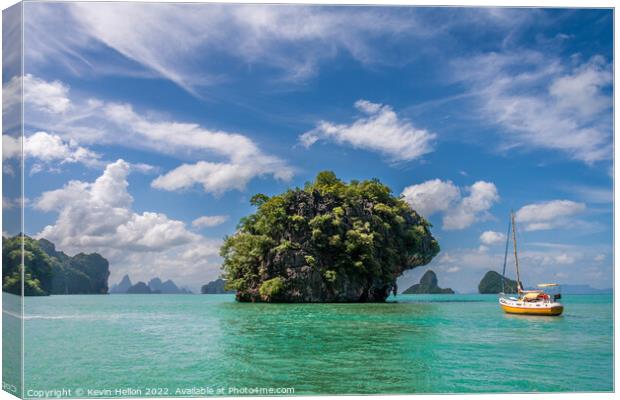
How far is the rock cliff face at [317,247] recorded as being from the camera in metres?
25.1

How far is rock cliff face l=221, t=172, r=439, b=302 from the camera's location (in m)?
25.1

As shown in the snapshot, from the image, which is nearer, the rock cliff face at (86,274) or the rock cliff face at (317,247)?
the rock cliff face at (317,247)

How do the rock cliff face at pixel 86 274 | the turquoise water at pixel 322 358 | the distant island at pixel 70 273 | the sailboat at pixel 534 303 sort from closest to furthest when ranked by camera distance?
the turquoise water at pixel 322 358 < the sailboat at pixel 534 303 < the distant island at pixel 70 273 < the rock cliff face at pixel 86 274

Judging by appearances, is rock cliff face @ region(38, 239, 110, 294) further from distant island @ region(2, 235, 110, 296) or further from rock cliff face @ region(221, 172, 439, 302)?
rock cliff face @ region(221, 172, 439, 302)

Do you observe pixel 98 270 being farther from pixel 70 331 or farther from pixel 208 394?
pixel 208 394

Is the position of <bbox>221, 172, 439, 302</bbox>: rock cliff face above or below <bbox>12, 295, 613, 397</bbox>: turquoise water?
above

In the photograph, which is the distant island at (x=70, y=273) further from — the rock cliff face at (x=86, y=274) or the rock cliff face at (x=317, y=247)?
the rock cliff face at (x=317, y=247)

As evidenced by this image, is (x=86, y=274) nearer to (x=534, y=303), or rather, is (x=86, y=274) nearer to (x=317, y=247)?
(x=317, y=247)

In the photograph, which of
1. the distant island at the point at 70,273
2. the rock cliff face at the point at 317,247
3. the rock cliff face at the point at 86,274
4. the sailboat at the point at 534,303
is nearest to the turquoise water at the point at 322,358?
the sailboat at the point at 534,303

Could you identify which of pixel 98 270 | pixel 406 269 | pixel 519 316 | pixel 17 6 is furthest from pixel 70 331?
pixel 98 270

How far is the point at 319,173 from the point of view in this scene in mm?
28141

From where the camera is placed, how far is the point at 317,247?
84.3 ft

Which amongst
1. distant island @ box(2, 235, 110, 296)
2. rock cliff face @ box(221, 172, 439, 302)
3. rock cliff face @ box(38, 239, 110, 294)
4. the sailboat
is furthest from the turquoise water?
rock cliff face @ box(38, 239, 110, 294)

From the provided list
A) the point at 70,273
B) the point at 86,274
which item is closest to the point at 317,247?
the point at 70,273
